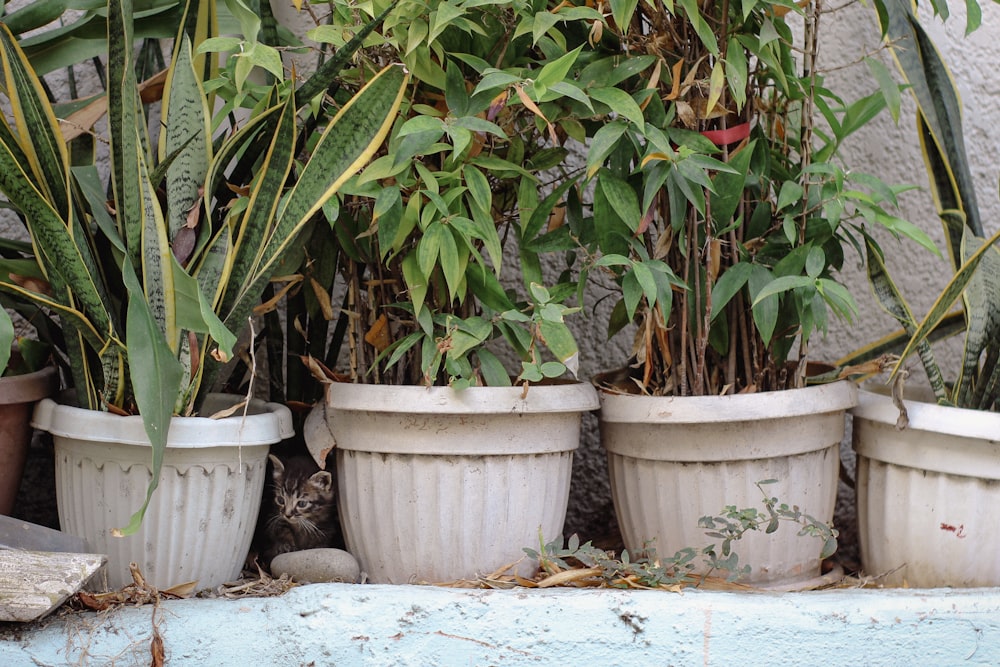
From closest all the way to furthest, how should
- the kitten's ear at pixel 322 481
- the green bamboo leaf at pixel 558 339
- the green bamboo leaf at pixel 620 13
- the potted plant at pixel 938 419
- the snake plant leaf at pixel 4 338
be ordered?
the snake plant leaf at pixel 4 338 → the green bamboo leaf at pixel 620 13 → the green bamboo leaf at pixel 558 339 → the potted plant at pixel 938 419 → the kitten's ear at pixel 322 481

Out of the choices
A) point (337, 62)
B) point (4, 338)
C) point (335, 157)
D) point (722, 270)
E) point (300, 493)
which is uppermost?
point (337, 62)

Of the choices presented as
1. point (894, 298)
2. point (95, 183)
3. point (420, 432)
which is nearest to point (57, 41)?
point (95, 183)

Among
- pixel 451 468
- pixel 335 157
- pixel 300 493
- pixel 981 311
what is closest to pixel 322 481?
pixel 300 493

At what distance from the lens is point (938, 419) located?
132 cm

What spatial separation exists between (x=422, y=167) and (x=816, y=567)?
82cm

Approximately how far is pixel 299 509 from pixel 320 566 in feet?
0.38

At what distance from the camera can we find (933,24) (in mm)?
1796

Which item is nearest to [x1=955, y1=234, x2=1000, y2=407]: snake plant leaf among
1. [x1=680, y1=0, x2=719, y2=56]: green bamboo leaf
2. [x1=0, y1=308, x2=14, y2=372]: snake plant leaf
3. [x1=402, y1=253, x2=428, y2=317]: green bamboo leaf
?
[x1=680, y1=0, x2=719, y2=56]: green bamboo leaf

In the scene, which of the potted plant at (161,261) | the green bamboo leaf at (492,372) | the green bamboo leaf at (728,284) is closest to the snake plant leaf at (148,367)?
the potted plant at (161,261)

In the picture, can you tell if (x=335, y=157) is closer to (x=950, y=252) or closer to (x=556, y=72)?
(x=556, y=72)

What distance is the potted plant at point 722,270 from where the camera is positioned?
1.24 meters

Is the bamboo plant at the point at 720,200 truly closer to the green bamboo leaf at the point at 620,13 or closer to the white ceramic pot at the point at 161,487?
the green bamboo leaf at the point at 620,13

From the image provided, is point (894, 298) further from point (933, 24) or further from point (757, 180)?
point (933, 24)

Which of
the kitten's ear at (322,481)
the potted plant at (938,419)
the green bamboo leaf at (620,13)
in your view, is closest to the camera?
the green bamboo leaf at (620,13)
